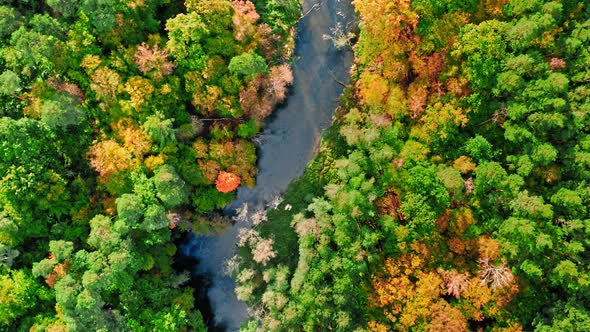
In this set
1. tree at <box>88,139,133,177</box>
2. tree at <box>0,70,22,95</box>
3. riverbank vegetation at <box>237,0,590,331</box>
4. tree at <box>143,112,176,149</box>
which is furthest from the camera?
tree at <box>88,139,133,177</box>

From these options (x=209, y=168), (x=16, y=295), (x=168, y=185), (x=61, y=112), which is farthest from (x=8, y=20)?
(x=16, y=295)

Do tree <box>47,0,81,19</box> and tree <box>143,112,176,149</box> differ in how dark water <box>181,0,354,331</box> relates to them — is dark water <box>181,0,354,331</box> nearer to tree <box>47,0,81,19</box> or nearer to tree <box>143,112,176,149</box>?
tree <box>143,112,176,149</box>

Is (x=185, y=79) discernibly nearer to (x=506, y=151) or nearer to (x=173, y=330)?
(x=173, y=330)

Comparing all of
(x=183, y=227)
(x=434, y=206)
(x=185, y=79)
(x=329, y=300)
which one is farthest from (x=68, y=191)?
(x=434, y=206)

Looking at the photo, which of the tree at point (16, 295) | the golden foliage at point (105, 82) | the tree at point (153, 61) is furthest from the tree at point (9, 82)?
the tree at point (16, 295)

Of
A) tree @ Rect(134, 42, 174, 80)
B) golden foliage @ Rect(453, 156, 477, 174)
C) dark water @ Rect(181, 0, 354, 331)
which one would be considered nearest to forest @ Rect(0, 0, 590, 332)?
tree @ Rect(134, 42, 174, 80)

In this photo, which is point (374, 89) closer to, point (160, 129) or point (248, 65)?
point (248, 65)

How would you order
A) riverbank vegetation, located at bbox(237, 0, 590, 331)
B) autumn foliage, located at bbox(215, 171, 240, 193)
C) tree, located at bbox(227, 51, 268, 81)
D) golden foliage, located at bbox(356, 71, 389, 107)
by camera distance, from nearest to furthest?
riverbank vegetation, located at bbox(237, 0, 590, 331)
tree, located at bbox(227, 51, 268, 81)
golden foliage, located at bbox(356, 71, 389, 107)
autumn foliage, located at bbox(215, 171, 240, 193)
